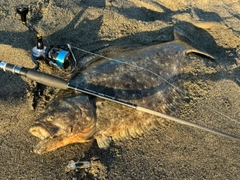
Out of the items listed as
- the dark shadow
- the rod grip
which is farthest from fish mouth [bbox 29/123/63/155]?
the dark shadow

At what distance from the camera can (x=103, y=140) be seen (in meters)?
3.46

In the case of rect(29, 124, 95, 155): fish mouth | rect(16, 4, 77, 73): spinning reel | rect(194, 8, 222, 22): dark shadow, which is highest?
rect(194, 8, 222, 22): dark shadow

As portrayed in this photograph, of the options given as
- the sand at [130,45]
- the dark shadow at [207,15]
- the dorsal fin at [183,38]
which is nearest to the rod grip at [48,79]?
the sand at [130,45]

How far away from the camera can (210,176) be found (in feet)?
10.9

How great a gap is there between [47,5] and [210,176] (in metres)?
3.79

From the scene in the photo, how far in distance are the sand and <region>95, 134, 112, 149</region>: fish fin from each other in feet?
0.21

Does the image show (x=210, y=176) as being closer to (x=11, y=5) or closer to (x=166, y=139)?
(x=166, y=139)

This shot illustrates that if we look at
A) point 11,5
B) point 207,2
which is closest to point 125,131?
point 11,5

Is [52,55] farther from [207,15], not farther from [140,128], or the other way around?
[207,15]

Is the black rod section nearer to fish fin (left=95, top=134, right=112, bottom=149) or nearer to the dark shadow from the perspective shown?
fish fin (left=95, top=134, right=112, bottom=149)

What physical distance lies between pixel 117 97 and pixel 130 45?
140 cm

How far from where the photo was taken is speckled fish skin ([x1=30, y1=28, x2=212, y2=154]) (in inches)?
125

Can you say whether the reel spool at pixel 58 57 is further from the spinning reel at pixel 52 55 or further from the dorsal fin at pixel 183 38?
the dorsal fin at pixel 183 38

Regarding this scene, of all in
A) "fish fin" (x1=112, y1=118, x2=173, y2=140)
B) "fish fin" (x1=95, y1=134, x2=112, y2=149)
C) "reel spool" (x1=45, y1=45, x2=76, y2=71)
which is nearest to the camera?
"fish fin" (x1=95, y1=134, x2=112, y2=149)
